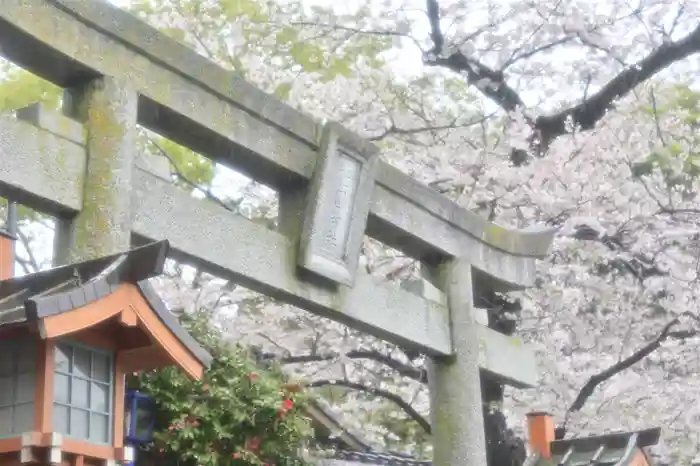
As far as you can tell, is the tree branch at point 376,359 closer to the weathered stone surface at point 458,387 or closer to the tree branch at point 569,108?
the tree branch at point 569,108

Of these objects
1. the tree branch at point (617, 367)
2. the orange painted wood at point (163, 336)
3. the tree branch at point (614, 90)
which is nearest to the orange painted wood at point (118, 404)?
the orange painted wood at point (163, 336)

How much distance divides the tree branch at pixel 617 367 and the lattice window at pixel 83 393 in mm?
5988

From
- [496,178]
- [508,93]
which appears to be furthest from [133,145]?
[508,93]

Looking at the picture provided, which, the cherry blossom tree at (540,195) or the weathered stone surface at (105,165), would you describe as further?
the cherry blossom tree at (540,195)

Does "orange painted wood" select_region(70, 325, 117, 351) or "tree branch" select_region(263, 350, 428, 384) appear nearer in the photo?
"orange painted wood" select_region(70, 325, 117, 351)

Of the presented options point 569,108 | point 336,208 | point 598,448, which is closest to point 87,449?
point 336,208

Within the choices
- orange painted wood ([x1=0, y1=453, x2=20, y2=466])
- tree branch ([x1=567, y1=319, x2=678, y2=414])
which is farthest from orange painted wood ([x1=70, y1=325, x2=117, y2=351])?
tree branch ([x1=567, y1=319, x2=678, y2=414])

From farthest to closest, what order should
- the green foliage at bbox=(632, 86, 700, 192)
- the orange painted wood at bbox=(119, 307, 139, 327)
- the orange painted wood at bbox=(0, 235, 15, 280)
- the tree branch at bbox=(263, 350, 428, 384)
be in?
the green foliage at bbox=(632, 86, 700, 192) < the tree branch at bbox=(263, 350, 428, 384) < the orange painted wood at bbox=(0, 235, 15, 280) < the orange painted wood at bbox=(119, 307, 139, 327)

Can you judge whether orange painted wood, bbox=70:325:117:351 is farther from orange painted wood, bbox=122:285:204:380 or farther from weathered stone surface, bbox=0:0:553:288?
weathered stone surface, bbox=0:0:553:288

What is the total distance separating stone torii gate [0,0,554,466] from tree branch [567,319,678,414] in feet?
7.92

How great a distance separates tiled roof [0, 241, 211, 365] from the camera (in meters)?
2.96

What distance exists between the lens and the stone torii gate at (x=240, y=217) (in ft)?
11.6

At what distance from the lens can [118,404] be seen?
11.1 ft

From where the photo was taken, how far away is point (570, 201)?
28.8ft
